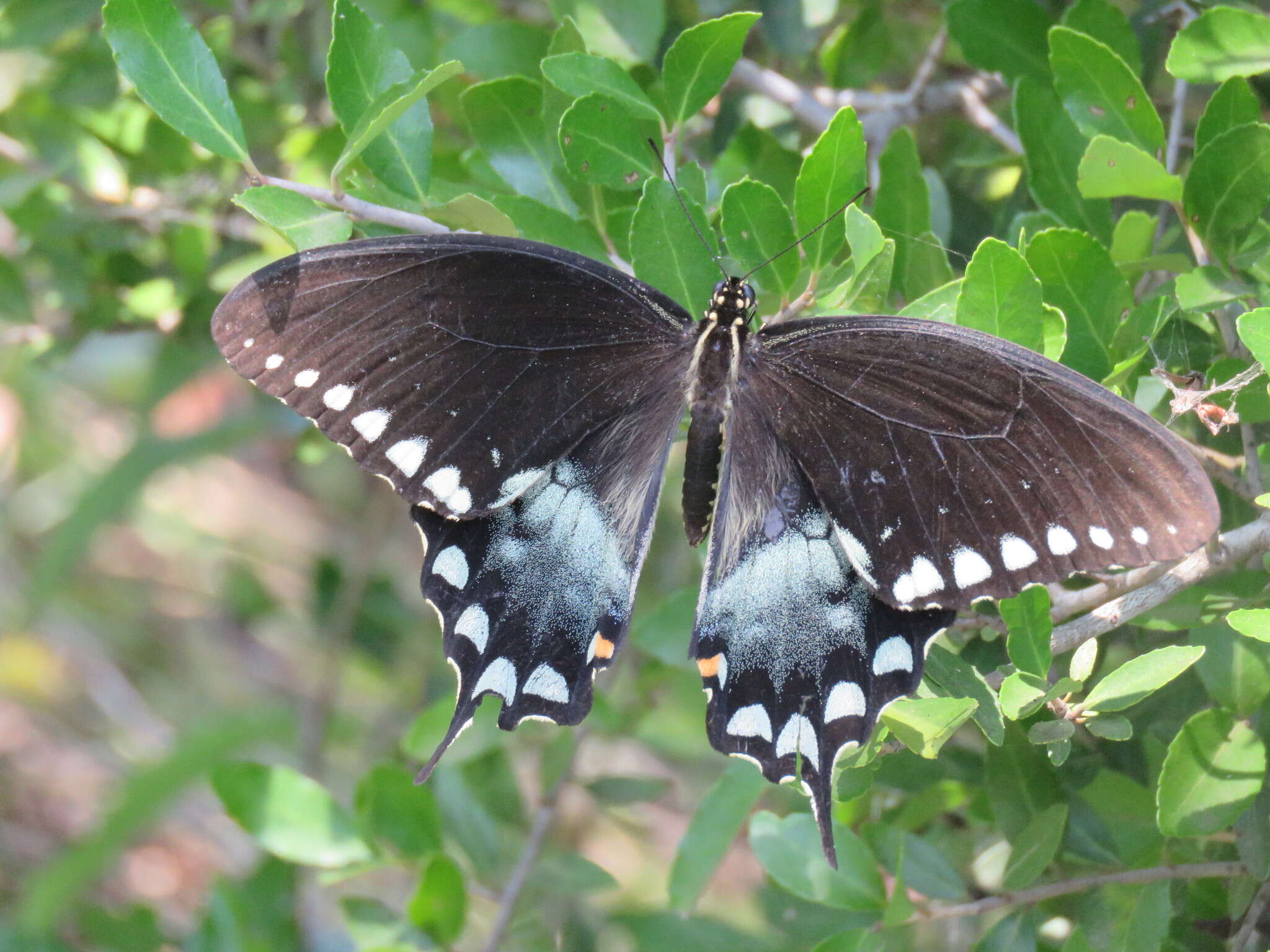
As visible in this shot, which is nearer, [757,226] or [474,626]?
[757,226]

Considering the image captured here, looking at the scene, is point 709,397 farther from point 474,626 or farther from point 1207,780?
point 1207,780

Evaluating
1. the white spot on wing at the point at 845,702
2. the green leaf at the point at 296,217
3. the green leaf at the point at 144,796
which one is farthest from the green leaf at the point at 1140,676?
the green leaf at the point at 144,796

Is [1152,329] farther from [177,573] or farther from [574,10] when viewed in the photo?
[177,573]

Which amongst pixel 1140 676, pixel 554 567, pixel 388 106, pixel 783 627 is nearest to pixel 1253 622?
pixel 1140 676

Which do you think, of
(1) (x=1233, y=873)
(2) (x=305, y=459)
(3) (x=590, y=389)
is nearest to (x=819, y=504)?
(3) (x=590, y=389)

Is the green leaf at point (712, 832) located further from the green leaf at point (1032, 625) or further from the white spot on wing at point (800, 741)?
the green leaf at point (1032, 625)

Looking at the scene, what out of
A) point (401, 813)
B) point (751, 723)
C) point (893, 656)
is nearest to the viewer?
point (893, 656)
